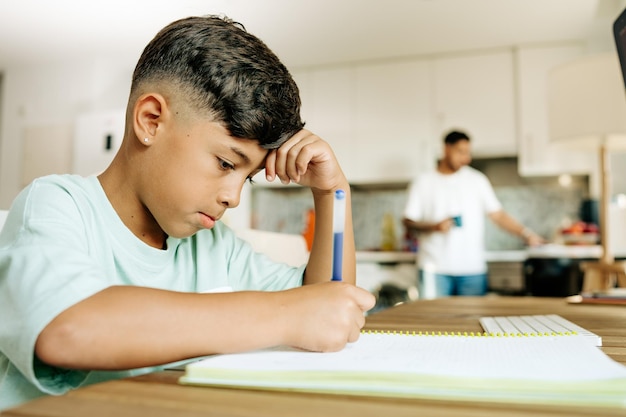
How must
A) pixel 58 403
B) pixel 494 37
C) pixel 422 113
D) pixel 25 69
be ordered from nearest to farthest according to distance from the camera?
pixel 58 403
pixel 494 37
pixel 422 113
pixel 25 69

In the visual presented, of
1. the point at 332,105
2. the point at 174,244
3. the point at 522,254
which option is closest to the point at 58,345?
the point at 174,244

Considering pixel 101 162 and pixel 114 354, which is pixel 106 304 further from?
pixel 101 162

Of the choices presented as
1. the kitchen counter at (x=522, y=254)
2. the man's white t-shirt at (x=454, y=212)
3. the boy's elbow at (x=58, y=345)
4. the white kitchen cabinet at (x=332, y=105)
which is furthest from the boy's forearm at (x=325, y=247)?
the white kitchen cabinet at (x=332, y=105)

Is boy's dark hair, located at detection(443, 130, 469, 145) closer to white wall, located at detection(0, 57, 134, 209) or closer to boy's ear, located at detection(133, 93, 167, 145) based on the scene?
boy's ear, located at detection(133, 93, 167, 145)

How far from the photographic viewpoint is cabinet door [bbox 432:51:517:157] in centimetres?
405

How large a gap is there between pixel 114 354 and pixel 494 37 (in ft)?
13.2

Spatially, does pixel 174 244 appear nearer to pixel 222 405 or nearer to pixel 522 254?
pixel 222 405

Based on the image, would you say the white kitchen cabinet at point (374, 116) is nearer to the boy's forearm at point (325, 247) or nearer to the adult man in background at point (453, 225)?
the adult man in background at point (453, 225)

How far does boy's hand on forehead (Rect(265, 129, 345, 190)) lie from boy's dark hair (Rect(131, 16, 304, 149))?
0.04 metres

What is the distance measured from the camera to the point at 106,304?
430 mm

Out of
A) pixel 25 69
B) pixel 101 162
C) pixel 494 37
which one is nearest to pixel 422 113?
pixel 494 37

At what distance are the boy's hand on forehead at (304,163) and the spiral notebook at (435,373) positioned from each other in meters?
0.34

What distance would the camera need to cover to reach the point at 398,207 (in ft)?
15.1

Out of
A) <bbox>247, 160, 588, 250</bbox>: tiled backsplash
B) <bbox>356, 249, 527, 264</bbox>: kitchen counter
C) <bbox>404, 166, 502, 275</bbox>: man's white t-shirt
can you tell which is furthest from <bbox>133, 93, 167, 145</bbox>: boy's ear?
<bbox>247, 160, 588, 250</bbox>: tiled backsplash
